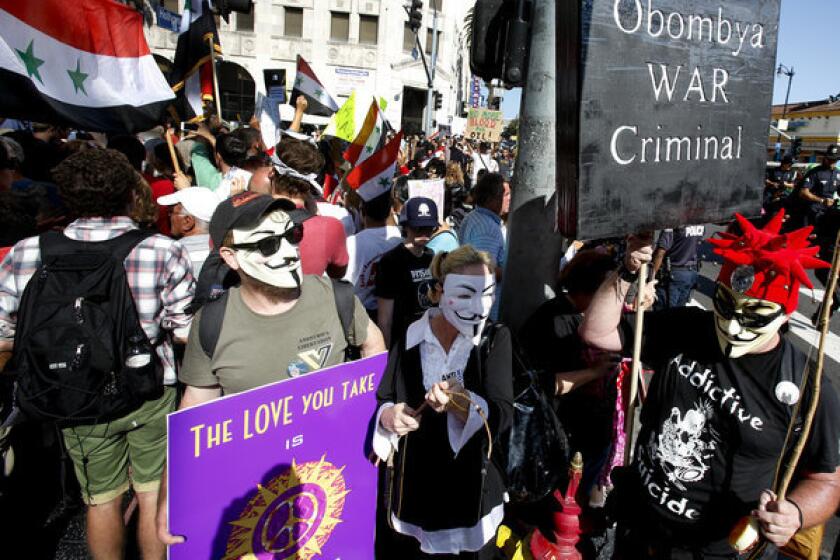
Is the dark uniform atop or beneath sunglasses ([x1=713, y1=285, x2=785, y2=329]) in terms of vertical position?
atop

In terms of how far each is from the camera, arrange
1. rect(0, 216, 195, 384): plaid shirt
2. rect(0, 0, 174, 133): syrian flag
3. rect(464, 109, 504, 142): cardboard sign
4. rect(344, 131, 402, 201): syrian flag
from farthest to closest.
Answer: rect(464, 109, 504, 142): cardboard sign, rect(344, 131, 402, 201): syrian flag, rect(0, 0, 174, 133): syrian flag, rect(0, 216, 195, 384): plaid shirt

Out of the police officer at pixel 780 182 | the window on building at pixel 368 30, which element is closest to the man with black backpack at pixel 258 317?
the police officer at pixel 780 182

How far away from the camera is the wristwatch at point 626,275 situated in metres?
1.99

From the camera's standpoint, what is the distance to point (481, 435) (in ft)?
7.16

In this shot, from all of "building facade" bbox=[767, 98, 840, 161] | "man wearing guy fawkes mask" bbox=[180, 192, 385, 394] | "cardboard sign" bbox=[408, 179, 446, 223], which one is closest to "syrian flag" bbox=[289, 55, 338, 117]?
"cardboard sign" bbox=[408, 179, 446, 223]

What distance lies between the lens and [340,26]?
3216cm

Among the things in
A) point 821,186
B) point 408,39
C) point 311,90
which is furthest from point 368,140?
point 408,39

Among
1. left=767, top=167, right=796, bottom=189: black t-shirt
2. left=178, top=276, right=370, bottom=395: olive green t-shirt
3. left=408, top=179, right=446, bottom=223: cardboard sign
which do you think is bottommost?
left=178, top=276, right=370, bottom=395: olive green t-shirt

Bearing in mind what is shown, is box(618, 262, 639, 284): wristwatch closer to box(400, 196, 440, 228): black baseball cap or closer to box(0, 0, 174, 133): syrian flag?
box(400, 196, 440, 228): black baseball cap

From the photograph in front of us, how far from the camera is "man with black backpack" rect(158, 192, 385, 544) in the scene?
207 cm

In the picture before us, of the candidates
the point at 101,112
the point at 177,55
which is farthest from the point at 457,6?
the point at 101,112

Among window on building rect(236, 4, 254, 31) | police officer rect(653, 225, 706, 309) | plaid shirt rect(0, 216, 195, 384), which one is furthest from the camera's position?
window on building rect(236, 4, 254, 31)

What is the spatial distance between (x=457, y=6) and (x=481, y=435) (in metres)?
42.0

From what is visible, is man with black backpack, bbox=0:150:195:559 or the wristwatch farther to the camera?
man with black backpack, bbox=0:150:195:559
